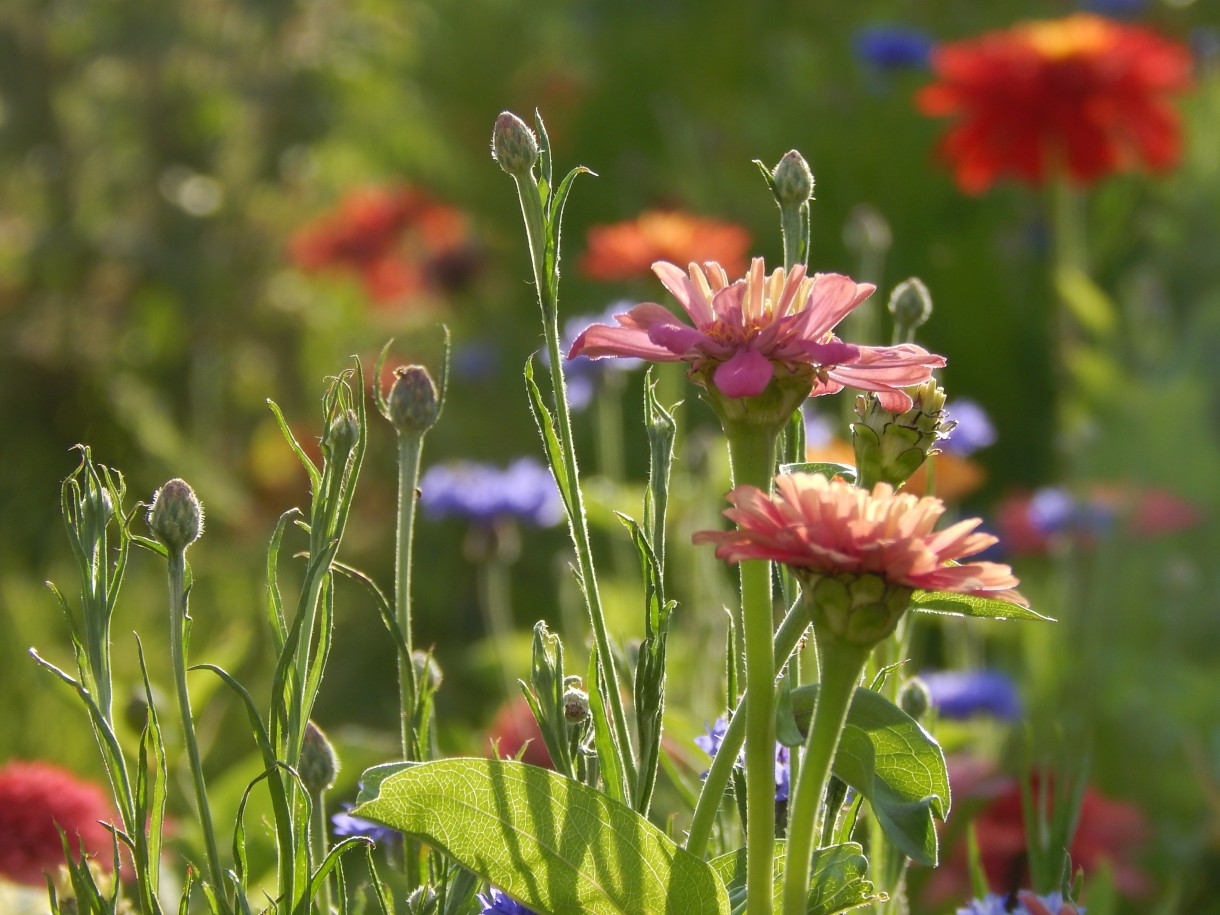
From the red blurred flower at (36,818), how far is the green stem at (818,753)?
10.5 inches

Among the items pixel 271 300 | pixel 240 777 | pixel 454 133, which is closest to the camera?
pixel 240 777

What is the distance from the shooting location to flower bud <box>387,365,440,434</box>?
1.15 feet

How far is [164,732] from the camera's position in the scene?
63 cm

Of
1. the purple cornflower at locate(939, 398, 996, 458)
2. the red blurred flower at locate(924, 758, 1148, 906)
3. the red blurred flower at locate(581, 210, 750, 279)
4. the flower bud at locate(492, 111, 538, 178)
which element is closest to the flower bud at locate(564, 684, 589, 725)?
the flower bud at locate(492, 111, 538, 178)

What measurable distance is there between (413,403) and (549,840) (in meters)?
0.11

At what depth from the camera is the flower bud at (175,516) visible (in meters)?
0.30

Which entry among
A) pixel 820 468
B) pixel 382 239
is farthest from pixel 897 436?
pixel 382 239

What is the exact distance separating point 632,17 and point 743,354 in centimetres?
211

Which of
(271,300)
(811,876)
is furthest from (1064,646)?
(271,300)

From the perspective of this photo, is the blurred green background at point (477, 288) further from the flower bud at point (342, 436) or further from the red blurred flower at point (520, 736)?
the flower bud at point (342, 436)

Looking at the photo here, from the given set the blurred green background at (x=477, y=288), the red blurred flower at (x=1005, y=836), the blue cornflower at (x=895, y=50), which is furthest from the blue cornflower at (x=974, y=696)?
the blue cornflower at (x=895, y=50)

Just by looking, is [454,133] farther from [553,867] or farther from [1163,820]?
[553,867]

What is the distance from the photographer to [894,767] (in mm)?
309

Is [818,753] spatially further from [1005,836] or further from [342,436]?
[1005,836]
